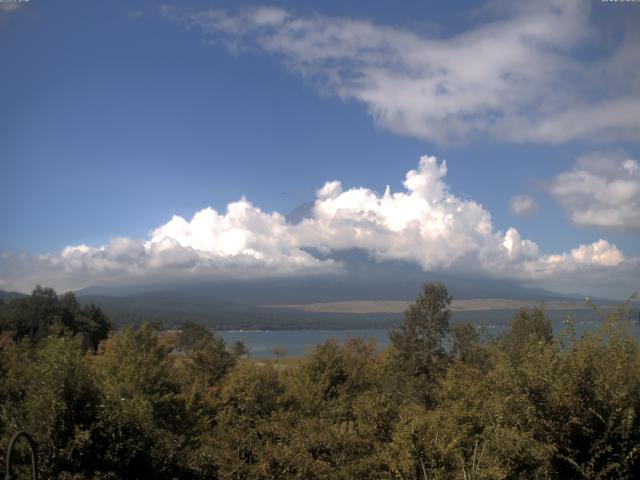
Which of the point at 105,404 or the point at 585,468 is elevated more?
the point at 105,404

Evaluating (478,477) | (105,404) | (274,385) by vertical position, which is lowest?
(274,385)

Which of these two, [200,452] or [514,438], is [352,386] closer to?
[200,452]

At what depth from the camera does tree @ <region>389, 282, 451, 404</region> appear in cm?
3728

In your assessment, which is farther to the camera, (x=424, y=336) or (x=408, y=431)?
(x=424, y=336)

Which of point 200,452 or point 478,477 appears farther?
point 200,452

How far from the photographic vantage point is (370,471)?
40.6 feet

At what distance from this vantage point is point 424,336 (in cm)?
3859

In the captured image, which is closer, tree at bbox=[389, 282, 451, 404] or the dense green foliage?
the dense green foliage

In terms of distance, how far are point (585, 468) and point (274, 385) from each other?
19.0m

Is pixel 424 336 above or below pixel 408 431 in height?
below

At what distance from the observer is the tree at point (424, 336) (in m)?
37.3

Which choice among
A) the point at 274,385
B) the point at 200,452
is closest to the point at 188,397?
the point at 274,385

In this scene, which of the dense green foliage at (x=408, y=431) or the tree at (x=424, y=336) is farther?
the tree at (x=424, y=336)

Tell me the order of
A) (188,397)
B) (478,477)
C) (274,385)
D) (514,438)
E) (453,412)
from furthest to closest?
1. (274,385)
2. (188,397)
3. (453,412)
4. (514,438)
5. (478,477)
